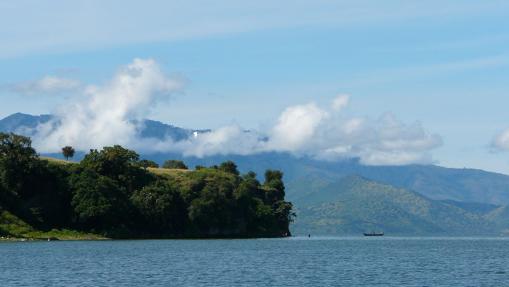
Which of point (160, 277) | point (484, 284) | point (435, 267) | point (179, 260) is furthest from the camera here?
point (179, 260)

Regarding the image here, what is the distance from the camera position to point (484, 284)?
370 ft

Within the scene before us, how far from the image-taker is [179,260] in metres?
158

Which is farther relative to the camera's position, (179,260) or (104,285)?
(179,260)

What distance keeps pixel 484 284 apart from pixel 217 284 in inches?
1352

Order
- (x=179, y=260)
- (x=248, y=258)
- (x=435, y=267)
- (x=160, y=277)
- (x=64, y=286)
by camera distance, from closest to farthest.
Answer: (x=64, y=286) < (x=160, y=277) < (x=435, y=267) < (x=179, y=260) < (x=248, y=258)

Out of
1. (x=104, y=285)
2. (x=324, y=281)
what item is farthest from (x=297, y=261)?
(x=104, y=285)

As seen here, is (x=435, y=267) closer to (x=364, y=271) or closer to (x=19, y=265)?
(x=364, y=271)

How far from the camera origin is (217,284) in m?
110

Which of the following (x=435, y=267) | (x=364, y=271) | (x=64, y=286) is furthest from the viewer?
(x=435, y=267)

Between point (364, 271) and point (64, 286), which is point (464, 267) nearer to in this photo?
point (364, 271)

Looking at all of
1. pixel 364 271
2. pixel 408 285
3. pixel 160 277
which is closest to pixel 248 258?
pixel 364 271

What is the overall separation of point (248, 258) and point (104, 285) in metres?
64.2

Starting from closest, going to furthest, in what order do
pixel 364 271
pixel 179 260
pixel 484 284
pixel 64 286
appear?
pixel 64 286, pixel 484 284, pixel 364 271, pixel 179 260

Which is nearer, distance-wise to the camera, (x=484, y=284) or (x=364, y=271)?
(x=484, y=284)
